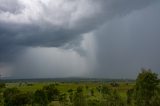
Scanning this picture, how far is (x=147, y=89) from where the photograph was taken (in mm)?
102812

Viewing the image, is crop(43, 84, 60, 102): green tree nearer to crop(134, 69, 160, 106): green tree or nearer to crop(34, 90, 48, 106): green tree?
crop(34, 90, 48, 106): green tree

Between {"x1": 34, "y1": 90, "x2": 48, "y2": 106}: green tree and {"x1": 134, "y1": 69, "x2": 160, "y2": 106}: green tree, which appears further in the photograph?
{"x1": 34, "y1": 90, "x2": 48, "y2": 106}: green tree

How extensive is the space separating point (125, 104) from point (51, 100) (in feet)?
159

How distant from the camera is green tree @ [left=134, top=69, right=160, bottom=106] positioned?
337 ft

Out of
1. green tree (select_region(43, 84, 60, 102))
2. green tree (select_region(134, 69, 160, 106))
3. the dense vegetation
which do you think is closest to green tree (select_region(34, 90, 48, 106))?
the dense vegetation

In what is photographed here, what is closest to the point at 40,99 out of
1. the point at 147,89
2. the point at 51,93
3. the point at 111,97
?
the point at 51,93

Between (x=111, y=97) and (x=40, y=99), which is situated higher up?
(x=111, y=97)

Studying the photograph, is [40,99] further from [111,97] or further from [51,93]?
[111,97]

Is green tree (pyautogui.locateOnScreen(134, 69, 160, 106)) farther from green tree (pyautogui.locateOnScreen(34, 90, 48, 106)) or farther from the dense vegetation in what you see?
green tree (pyautogui.locateOnScreen(34, 90, 48, 106))

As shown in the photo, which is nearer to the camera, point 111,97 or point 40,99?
point 111,97

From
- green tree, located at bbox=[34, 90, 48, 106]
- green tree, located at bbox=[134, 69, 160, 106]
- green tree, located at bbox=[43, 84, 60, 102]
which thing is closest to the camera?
green tree, located at bbox=[134, 69, 160, 106]

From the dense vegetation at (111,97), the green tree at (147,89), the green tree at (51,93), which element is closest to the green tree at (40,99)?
the dense vegetation at (111,97)

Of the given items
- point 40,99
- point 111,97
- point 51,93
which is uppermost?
point 51,93

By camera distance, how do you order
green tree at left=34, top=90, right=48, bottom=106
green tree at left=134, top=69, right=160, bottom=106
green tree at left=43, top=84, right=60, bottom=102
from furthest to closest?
1. green tree at left=43, top=84, right=60, bottom=102
2. green tree at left=34, top=90, right=48, bottom=106
3. green tree at left=134, top=69, right=160, bottom=106
